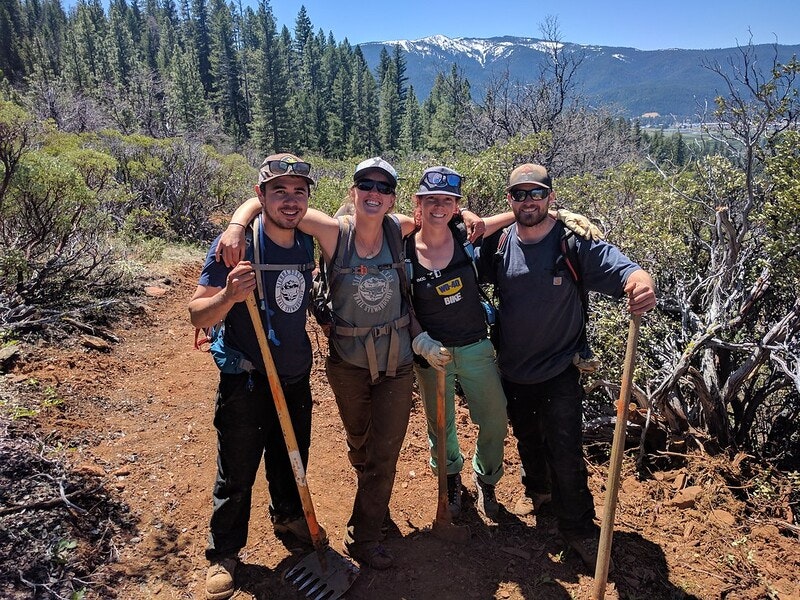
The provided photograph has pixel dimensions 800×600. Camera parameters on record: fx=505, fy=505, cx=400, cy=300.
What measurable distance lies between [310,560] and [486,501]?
121 cm

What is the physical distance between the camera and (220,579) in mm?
2643

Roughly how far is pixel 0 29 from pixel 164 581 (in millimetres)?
77108

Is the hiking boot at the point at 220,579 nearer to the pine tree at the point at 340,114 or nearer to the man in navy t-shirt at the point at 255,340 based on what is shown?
the man in navy t-shirt at the point at 255,340

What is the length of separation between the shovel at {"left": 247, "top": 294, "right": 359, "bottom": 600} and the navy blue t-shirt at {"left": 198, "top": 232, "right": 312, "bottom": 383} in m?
0.09

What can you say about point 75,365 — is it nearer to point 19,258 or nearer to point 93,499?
point 19,258

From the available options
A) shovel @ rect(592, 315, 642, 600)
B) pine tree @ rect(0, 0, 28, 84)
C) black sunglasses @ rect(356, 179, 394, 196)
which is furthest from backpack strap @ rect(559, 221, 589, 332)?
pine tree @ rect(0, 0, 28, 84)

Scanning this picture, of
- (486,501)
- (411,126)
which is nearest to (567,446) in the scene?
(486,501)

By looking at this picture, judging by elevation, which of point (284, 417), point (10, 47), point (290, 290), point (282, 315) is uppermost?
point (10, 47)

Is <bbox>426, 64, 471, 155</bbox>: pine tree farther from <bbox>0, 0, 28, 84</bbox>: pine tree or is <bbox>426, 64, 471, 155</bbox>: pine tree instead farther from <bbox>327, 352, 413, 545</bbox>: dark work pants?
<bbox>327, 352, 413, 545</bbox>: dark work pants

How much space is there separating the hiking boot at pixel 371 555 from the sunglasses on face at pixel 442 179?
2066 mm

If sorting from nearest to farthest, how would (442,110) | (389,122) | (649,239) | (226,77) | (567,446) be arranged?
(567,446) < (649,239) < (442,110) < (226,77) < (389,122)

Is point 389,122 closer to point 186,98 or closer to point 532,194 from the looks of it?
point 186,98

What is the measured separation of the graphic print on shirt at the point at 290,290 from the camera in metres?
2.52

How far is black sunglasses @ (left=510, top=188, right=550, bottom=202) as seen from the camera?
2.75m
